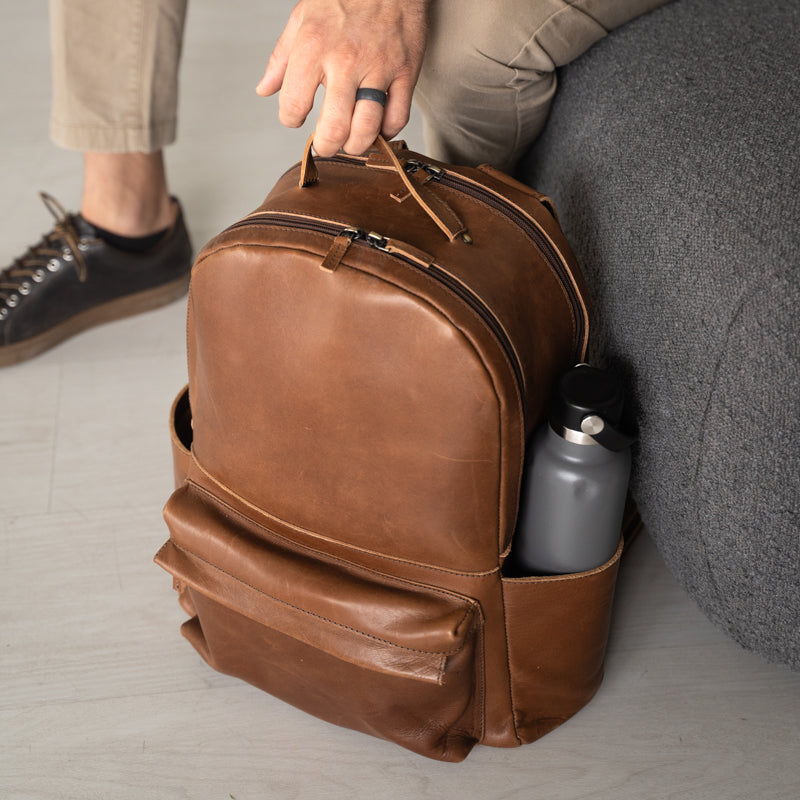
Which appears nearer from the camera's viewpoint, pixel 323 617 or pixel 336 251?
pixel 336 251

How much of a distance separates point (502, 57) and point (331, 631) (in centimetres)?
60

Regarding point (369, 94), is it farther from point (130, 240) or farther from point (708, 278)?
point (130, 240)

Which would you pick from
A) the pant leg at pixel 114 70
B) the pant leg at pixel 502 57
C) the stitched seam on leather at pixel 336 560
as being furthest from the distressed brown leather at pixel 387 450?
the pant leg at pixel 114 70

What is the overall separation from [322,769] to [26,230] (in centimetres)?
113

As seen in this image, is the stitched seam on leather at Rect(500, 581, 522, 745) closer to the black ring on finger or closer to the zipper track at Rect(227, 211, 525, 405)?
the zipper track at Rect(227, 211, 525, 405)

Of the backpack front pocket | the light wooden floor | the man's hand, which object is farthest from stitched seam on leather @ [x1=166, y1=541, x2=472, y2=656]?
the man's hand

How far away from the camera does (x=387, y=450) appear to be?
0.71 meters

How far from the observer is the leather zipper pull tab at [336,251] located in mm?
669

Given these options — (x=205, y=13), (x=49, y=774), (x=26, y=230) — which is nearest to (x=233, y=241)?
(x=49, y=774)

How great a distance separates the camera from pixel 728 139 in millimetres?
773

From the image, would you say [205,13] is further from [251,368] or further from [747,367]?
[747,367]

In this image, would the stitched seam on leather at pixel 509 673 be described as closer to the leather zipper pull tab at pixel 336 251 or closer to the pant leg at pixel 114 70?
the leather zipper pull tab at pixel 336 251

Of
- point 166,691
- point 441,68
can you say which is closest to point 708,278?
point 441,68

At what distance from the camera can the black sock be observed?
1.36 m
